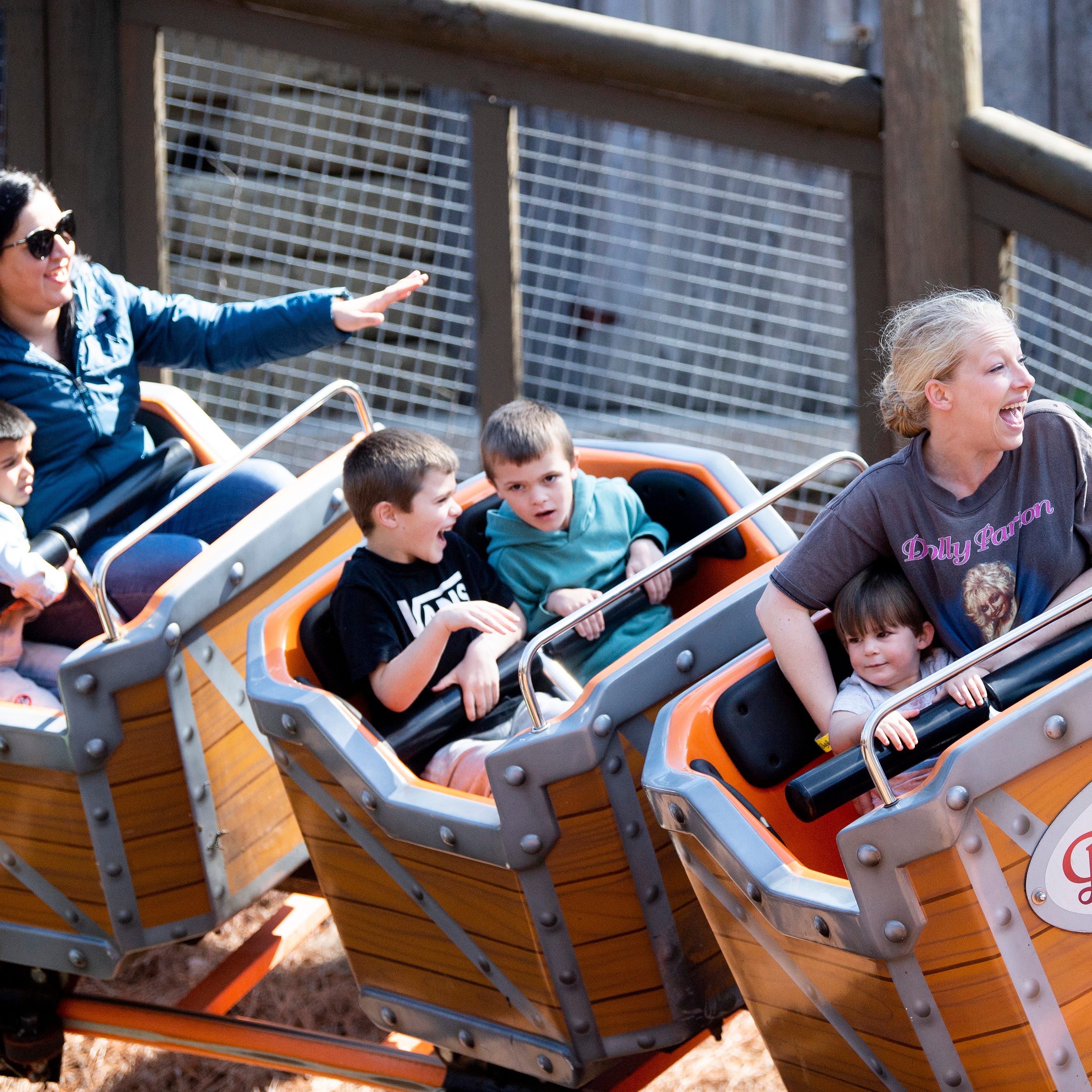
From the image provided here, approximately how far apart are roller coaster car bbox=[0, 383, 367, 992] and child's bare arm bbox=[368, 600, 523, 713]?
0.27 meters

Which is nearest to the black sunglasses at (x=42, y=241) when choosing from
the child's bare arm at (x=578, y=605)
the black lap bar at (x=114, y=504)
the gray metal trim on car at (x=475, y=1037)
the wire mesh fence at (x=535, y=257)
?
the black lap bar at (x=114, y=504)

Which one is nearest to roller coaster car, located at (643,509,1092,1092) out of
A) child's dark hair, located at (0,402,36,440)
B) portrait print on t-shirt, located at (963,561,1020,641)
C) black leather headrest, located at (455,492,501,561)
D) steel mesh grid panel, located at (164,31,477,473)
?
portrait print on t-shirt, located at (963,561,1020,641)

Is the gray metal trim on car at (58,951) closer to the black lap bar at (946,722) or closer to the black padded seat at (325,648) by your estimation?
the black padded seat at (325,648)

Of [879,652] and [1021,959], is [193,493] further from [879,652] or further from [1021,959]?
[1021,959]

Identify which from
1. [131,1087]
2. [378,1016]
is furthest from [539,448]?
[131,1087]

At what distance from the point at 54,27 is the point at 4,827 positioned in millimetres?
1838

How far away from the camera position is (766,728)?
1.56 m

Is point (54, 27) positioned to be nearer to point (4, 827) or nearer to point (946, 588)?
point (4, 827)

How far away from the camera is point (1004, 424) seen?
1509 millimetres

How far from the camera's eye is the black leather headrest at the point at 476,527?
215cm

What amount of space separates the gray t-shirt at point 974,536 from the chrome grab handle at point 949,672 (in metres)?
0.33

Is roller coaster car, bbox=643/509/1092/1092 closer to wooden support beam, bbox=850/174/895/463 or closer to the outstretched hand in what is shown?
the outstretched hand


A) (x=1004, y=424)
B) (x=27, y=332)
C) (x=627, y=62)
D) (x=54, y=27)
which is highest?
(x=54, y=27)

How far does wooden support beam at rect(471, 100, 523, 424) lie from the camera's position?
2838 mm
